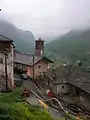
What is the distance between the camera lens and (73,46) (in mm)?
121125

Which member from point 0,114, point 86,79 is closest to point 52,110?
point 0,114

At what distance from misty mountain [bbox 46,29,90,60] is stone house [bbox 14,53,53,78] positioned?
52382 mm

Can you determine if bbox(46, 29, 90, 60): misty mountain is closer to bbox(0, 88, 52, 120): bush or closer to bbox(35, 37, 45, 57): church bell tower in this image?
bbox(35, 37, 45, 57): church bell tower

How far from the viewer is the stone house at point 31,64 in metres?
43.5

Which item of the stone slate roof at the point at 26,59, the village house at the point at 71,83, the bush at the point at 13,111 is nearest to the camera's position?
the bush at the point at 13,111

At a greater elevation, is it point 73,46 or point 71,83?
point 73,46

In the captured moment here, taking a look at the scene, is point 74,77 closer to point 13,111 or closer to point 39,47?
point 39,47

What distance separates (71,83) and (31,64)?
10.3 m

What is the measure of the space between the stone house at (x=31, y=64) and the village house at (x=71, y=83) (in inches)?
137

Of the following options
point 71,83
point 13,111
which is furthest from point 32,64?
point 13,111

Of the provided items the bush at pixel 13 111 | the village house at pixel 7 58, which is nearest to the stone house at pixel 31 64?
the village house at pixel 7 58

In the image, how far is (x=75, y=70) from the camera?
39781mm

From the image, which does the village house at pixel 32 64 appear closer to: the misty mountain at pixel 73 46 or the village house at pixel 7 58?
the village house at pixel 7 58

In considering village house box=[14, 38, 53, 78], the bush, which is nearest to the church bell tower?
village house box=[14, 38, 53, 78]
